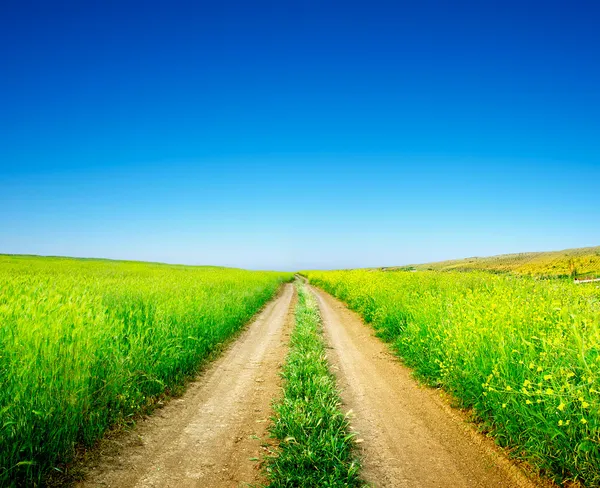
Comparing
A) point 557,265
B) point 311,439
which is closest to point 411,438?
point 311,439

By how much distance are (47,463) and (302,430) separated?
2.90m

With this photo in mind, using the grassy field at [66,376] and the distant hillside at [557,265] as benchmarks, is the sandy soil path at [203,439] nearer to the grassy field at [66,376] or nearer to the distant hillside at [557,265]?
the grassy field at [66,376]

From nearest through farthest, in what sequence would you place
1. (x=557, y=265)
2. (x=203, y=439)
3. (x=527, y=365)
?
(x=527, y=365), (x=203, y=439), (x=557, y=265)

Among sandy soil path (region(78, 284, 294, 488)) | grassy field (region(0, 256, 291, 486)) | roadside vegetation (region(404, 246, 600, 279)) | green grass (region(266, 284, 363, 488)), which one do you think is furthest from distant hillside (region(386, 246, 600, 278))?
grassy field (region(0, 256, 291, 486))

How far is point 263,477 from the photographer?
159 inches

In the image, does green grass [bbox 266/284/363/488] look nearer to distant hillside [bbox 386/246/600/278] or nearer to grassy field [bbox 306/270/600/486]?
grassy field [bbox 306/270/600/486]

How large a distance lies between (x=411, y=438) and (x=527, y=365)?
1867mm

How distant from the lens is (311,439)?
4.45m

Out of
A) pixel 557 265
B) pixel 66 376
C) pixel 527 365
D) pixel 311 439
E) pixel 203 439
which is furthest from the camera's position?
pixel 557 265

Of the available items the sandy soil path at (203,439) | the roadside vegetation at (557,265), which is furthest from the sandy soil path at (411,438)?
the roadside vegetation at (557,265)

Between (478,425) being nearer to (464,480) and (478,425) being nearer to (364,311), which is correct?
(464,480)

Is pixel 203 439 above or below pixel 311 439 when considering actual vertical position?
below

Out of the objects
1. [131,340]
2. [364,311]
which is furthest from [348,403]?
[364,311]

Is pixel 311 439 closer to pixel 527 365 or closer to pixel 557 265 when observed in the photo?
pixel 527 365
